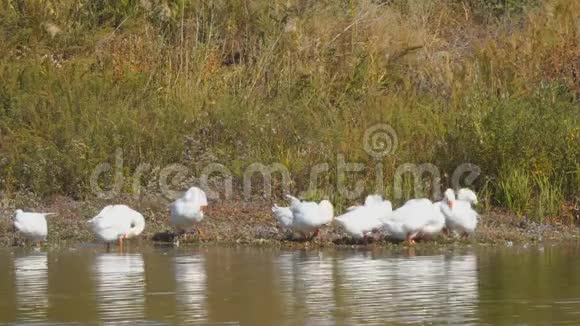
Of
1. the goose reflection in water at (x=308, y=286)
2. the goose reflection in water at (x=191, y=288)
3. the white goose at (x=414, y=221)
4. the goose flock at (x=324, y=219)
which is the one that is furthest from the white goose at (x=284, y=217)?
the goose reflection in water at (x=191, y=288)

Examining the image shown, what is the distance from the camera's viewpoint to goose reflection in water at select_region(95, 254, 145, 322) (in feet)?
33.0

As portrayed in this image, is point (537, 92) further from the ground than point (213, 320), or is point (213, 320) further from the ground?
point (537, 92)

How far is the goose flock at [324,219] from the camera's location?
568 inches

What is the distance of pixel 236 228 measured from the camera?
51.1 ft

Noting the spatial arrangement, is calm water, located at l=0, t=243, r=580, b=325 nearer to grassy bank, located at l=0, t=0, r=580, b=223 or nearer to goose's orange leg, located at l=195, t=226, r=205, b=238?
goose's orange leg, located at l=195, t=226, r=205, b=238

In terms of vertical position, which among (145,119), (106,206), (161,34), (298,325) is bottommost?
(298,325)

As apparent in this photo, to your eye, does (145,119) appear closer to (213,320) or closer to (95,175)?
(95,175)

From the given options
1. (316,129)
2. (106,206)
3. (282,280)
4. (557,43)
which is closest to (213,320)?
(282,280)

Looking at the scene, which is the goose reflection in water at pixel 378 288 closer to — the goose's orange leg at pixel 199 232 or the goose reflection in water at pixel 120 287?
the goose reflection in water at pixel 120 287

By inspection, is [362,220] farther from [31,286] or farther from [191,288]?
[31,286]

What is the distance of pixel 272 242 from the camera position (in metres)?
14.8

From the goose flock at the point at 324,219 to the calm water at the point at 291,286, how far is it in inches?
12.5

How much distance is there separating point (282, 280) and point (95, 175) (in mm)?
5730

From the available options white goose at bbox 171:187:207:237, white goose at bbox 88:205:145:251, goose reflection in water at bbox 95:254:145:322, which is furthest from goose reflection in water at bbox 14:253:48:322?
white goose at bbox 171:187:207:237
